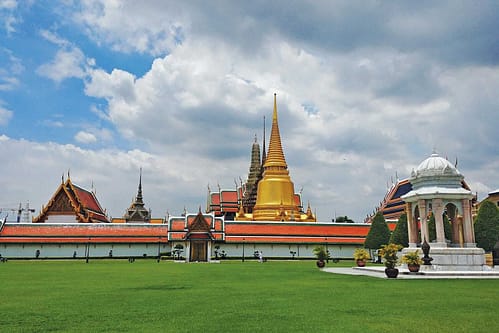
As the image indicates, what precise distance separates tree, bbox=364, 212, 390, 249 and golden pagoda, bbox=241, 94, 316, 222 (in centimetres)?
1496

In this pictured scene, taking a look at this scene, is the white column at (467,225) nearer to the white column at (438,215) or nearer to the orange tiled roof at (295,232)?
the white column at (438,215)

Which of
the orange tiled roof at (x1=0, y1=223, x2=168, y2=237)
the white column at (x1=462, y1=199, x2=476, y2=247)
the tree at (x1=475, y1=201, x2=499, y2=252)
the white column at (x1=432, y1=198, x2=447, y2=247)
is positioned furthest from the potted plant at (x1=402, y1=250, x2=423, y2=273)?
the orange tiled roof at (x1=0, y1=223, x2=168, y2=237)

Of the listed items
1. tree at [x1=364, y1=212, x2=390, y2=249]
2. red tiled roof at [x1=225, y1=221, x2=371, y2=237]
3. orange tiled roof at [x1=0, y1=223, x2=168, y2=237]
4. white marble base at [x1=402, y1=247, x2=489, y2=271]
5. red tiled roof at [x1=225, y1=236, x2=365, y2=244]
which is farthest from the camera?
red tiled roof at [x1=225, y1=221, x2=371, y2=237]

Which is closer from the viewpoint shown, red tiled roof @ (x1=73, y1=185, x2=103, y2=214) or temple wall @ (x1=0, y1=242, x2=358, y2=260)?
temple wall @ (x1=0, y1=242, x2=358, y2=260)

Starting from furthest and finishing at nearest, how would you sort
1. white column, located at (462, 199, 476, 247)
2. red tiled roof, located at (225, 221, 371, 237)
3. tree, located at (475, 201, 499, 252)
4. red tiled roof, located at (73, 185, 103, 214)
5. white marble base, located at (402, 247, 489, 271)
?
red tiled roof, located at (73, 185, 103, 214) < red tiled roof, located at (225, 221, 371, 237) < tree, located at (475, 201, 499, 252) < white column, located at (462, 199, 476, 247) < white marble base, located at (402, 247, 489, 271)

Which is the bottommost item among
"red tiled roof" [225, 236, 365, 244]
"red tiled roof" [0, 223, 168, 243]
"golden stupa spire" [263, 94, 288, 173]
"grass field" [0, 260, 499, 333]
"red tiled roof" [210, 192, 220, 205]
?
"grass field" [0, 260, 499, 333]

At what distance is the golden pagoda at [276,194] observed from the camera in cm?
5778

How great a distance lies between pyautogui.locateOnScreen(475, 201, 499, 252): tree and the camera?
1329 inches

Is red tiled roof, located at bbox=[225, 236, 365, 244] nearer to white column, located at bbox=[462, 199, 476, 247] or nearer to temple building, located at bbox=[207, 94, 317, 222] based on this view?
temple building, located at bbox=[207, 94, 317, 222]

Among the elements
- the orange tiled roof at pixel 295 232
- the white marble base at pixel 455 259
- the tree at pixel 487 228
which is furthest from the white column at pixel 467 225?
the orange tiled roof at pixel 295 232

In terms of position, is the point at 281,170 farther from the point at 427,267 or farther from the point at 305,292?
the point at 305,292

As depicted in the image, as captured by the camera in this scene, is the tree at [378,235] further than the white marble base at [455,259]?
Yes

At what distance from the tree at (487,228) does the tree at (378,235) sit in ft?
31.2

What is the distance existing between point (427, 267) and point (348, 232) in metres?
28.8
